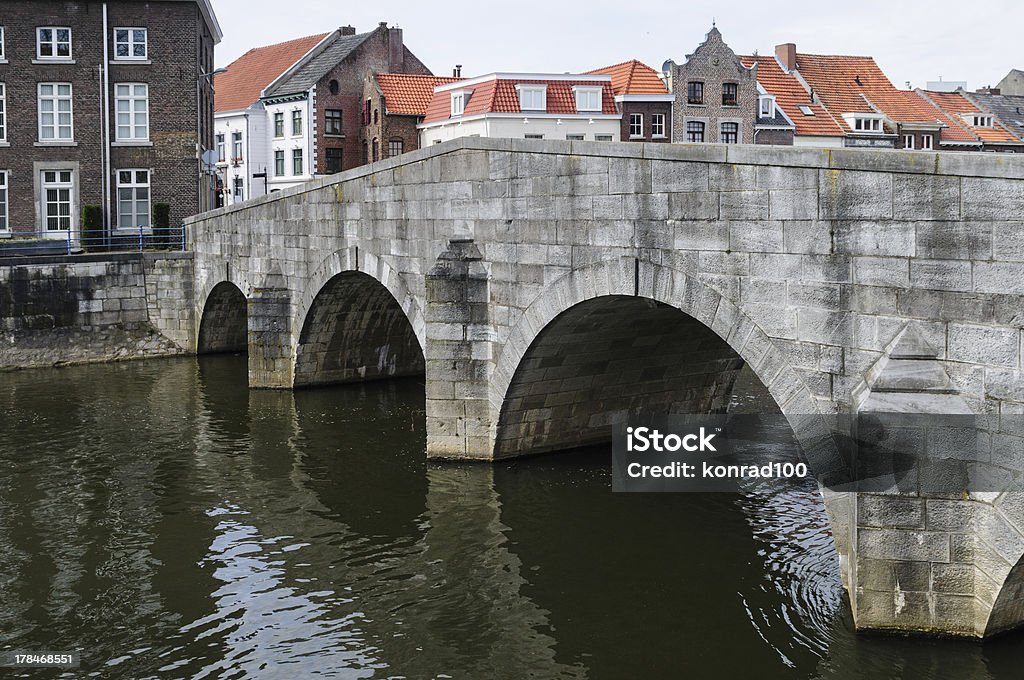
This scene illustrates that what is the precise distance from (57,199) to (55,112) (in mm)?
2562

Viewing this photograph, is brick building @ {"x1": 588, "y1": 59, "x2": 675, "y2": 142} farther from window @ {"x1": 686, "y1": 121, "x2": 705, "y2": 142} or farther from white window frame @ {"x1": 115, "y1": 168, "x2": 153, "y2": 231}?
white window frame @ {"x1": 115, "y1": 168, "x2": 153, "y2": 231}

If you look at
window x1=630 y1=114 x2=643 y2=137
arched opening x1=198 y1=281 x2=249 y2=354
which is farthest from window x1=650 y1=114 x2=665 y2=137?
arched opening x1=198 y1=281 x2=249 y2=354

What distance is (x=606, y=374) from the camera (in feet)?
57.9

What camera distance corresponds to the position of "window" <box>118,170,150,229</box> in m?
34.8

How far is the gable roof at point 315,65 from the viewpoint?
53094 millimetres

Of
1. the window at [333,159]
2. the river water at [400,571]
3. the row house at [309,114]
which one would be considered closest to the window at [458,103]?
the row house at [309,114]

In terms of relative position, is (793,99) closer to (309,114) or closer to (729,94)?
(729,94)

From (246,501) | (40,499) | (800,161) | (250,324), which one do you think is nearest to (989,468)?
(800,161)

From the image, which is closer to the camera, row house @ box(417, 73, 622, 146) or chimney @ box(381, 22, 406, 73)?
row house @ box(417, 73, 622, 146)

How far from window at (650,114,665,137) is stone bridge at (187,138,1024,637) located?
26473 mm

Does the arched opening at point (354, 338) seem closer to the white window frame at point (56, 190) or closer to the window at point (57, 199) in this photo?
the white window frame at point (56, 190)

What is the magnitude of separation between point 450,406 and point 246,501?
3.23 metres

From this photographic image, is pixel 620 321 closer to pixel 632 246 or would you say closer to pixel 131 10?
pixel 632 246

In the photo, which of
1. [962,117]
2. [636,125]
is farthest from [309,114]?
[962,117]
